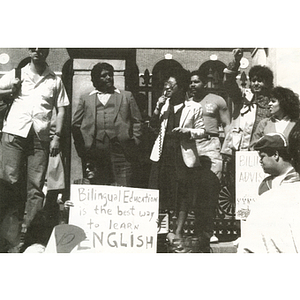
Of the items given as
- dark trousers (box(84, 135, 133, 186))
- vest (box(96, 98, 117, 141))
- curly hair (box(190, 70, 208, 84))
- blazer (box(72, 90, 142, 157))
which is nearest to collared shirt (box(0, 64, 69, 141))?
blazer (box(72, 90, 142, 157))

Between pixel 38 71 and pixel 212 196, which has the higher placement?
pixel 38 71

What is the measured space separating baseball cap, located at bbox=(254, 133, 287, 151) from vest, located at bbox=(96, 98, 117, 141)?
1096 mm

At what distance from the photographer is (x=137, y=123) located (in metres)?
3.44

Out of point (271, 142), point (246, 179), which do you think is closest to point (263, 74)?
point (271, 142)

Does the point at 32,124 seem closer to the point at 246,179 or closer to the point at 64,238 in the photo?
the point at 64,238

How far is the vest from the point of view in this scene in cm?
344

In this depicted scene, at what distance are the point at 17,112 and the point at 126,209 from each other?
3.60ft

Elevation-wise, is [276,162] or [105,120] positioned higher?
[105,120]

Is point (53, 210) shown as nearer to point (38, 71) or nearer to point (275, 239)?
point (38, 71)

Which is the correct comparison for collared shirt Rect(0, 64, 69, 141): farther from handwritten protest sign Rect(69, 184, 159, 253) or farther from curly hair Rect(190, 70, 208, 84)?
curly hair Rect(190, 70, 208, 84)

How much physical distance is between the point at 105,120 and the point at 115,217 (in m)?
0.73

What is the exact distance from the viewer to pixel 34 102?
346 centimetres
